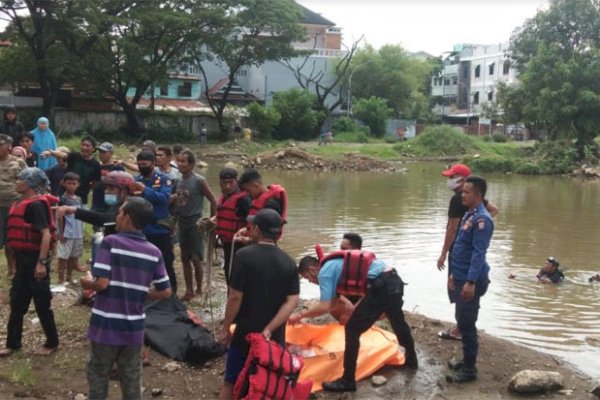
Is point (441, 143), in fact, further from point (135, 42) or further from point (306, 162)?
point (135, 42)

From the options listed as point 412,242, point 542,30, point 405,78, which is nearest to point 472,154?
point 542,30

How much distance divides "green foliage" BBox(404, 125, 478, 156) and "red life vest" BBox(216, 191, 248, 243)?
133ft

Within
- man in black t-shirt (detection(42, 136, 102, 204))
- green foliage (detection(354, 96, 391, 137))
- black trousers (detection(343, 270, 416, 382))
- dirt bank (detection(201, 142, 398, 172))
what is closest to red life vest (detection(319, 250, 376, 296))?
black trousers (detection(343, 270, 416, 382))

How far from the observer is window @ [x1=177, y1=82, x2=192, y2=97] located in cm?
5649

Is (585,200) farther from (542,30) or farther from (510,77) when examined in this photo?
(510,77)

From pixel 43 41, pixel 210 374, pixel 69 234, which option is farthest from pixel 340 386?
pixel 43 41

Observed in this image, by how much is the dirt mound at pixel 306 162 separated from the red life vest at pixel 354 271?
31.9 m

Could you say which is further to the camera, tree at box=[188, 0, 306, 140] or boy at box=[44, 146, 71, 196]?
tree at box=[188, 0, 306, 140]

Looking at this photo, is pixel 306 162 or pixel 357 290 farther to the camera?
pixel 306 162

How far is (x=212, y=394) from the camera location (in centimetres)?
573

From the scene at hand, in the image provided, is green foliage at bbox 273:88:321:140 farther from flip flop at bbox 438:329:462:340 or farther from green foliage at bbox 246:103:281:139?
flip flop at bbox 438:329:462:340

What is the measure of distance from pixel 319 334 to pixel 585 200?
73.4 ft

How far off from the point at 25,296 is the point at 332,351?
9.11ft

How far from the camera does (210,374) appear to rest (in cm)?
609
